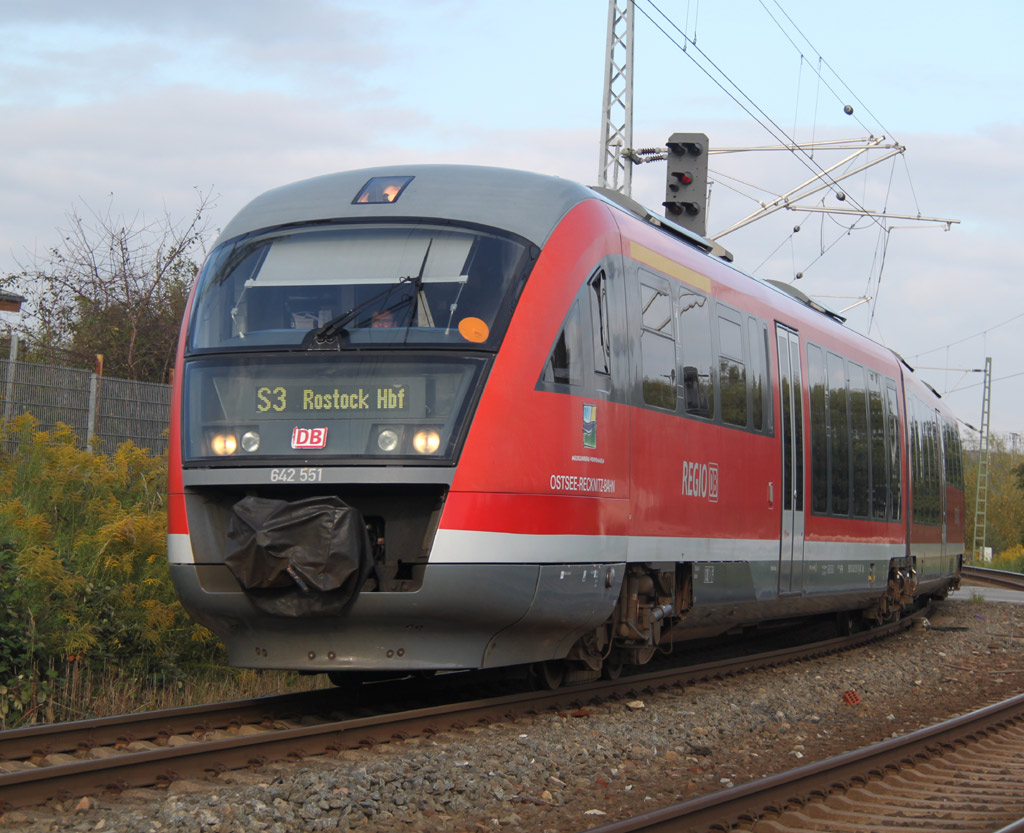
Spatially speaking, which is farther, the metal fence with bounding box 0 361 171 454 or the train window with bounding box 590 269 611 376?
the metal fence with bounding box 0 361 171 454

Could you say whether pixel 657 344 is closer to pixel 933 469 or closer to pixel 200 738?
pixel 200 738

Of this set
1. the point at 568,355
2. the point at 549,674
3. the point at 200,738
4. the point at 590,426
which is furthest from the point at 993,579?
the point at 200,738

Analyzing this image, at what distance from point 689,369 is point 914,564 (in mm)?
8341

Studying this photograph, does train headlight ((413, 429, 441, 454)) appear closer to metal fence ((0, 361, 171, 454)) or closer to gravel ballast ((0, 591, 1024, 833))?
gravel ballast ((0, 591, 1024, 833))

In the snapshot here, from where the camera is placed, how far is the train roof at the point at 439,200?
25.5ft

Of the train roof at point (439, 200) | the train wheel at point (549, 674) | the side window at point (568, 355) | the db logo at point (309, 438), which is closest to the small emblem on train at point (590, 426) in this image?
the side window at point (568, 355)

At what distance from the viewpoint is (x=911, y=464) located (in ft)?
53.8

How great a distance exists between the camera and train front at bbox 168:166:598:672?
22.8ft

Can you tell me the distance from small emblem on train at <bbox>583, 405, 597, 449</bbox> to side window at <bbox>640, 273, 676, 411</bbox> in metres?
0.85

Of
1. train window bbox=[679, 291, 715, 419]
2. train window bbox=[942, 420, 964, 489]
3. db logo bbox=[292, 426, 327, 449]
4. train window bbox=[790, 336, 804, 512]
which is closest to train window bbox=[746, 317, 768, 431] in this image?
train window bbox=[790, 336, 804, 512]

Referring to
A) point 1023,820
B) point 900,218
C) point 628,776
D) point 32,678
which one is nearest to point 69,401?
point 32,678

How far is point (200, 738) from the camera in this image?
22.2 ft

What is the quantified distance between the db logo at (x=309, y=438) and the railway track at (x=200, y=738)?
4.94ft

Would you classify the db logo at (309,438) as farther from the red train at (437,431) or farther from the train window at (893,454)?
the train window at (893,454)
